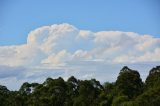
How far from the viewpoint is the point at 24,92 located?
141625 millimetres

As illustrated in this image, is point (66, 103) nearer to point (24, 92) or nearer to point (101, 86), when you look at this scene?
point (101, 86)

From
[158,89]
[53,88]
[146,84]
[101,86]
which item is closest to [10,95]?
[53,88]

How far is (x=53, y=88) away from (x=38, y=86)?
32.0 ft

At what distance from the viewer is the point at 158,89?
101188 mm

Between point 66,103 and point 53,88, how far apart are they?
6865mm

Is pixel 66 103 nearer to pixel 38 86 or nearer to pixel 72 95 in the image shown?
pixel 72 95

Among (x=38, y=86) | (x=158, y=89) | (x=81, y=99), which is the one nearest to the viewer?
(x=158, y=89)

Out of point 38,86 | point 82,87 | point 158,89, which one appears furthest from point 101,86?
point 158,89

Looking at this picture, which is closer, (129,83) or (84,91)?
(129,83)

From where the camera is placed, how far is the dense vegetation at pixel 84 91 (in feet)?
381

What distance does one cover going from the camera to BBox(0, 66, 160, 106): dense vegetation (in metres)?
116

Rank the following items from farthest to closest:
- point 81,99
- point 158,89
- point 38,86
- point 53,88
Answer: point 38,86
point 53,88
point 81,99
point 158,89

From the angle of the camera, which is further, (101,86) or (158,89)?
(101,86)

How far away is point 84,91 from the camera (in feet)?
406
